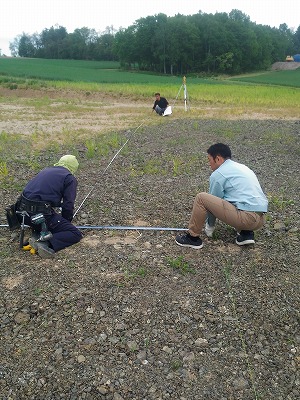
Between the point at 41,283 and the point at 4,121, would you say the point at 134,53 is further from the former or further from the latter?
the point at 41,283

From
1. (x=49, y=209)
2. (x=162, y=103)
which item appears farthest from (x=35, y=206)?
(x=162, y=103)

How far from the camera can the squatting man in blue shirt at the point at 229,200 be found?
4.02m

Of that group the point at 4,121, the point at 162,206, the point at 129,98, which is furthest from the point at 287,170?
the point at 129,98

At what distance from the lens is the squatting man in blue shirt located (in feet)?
13.2

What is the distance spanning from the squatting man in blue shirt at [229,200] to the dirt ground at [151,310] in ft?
1.23

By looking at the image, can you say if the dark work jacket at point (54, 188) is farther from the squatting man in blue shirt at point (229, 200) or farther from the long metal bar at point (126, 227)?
the squatting man in blue shirt at point (229, 200)

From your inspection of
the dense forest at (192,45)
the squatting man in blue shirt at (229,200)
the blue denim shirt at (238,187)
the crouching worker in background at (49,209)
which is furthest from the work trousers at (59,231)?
the dense forest at (192,45)

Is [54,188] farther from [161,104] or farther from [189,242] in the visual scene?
[161,104]

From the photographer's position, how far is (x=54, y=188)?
4137 mm

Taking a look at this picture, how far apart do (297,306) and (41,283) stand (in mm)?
2418

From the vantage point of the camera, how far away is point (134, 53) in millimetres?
65125

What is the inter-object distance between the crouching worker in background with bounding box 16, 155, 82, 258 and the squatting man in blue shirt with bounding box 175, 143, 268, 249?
1.45 m

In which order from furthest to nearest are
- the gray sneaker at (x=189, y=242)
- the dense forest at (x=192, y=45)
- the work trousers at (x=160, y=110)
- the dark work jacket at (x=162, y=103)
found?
the dense forest at (x=192, y=45)
the work trousers at (x=160, y=110)
the dark work jacket at (x=162, y=103)
the gray sneaker at (x=189, y=242)

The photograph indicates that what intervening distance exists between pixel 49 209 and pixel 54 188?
0.24m
